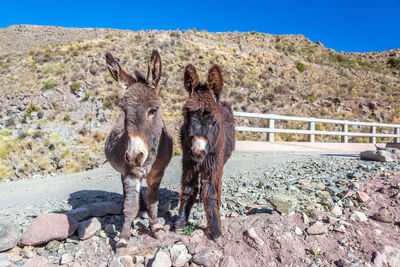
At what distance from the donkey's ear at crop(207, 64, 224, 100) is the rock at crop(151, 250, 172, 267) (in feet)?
6.62

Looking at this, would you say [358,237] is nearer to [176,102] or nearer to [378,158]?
[378,158]

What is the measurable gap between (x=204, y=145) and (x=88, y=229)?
2.10 m

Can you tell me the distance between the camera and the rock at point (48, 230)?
2.94m

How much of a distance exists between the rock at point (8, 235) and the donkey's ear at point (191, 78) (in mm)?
2904

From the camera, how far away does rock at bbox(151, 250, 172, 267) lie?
2.51 m

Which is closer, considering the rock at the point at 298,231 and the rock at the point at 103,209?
the rock at the point at 298,231

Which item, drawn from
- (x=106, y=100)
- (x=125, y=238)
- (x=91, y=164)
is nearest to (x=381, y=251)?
(x=125, y=238)

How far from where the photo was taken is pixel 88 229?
3.19 meters

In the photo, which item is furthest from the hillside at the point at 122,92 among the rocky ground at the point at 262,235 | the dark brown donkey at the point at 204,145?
the dark brown donkey at the point at 204,145

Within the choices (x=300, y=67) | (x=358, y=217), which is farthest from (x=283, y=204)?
(x=300, y=67)

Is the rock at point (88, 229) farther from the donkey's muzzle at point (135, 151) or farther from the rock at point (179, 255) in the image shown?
the donkey's muzzle at point (135, 151)

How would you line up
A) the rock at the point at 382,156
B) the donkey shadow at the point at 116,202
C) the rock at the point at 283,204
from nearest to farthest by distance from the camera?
the rock at the point at 283,204
the donkey shadow at the point at 116,202
the rock at the point at 382,156

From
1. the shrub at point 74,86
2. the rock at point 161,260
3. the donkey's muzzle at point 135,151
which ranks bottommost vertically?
the rock at point 161,260

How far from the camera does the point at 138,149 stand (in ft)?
7.46
